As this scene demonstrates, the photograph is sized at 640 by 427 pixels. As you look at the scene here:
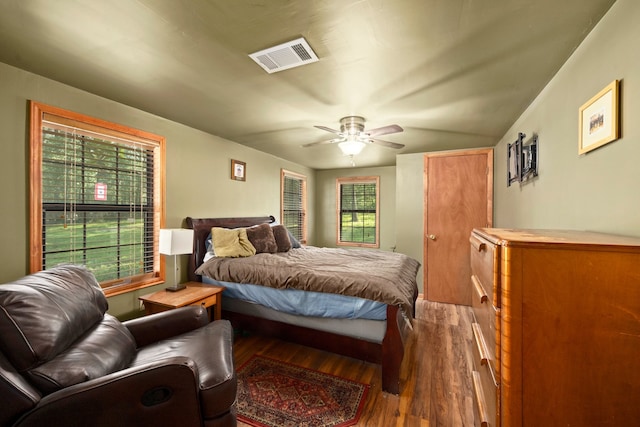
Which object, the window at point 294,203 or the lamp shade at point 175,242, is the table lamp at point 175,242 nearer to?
the lamp shade at point 175,242

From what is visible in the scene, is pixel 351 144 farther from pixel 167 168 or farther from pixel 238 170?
pixel 167 168

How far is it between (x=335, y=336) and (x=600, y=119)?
2.21m

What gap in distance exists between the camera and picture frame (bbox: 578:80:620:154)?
3.72ft

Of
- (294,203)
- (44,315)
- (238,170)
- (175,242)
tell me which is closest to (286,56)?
(44,315)

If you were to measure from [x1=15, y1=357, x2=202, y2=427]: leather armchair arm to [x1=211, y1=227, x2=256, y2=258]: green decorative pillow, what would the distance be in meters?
1.80

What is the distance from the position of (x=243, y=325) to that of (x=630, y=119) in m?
3.08

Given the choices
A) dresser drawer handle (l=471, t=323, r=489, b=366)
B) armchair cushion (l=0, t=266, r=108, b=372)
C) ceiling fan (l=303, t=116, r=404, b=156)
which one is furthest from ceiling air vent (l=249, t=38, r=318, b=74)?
dresser drawer handle (l=471, t=323, r=489, b=366)

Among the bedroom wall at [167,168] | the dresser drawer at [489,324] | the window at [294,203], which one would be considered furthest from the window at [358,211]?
the dresser drawer at [489,324]

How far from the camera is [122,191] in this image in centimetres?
244

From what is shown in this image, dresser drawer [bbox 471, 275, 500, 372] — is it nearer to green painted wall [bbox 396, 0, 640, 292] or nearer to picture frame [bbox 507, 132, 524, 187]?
green painted wall [bbox 396, 0, 640, 292]

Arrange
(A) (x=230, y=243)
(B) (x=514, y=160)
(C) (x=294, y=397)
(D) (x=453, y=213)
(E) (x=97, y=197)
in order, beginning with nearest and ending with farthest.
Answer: (C) (x=294, y=397)
(E) (x=97, y=197)
(B) (x=514, y=160)
(A) (x=230, y=243)
(D) (x=453, y=213)

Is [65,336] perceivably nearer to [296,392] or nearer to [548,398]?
[296,392]

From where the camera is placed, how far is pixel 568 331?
0.85 metres

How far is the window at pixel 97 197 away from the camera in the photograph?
194 cm
